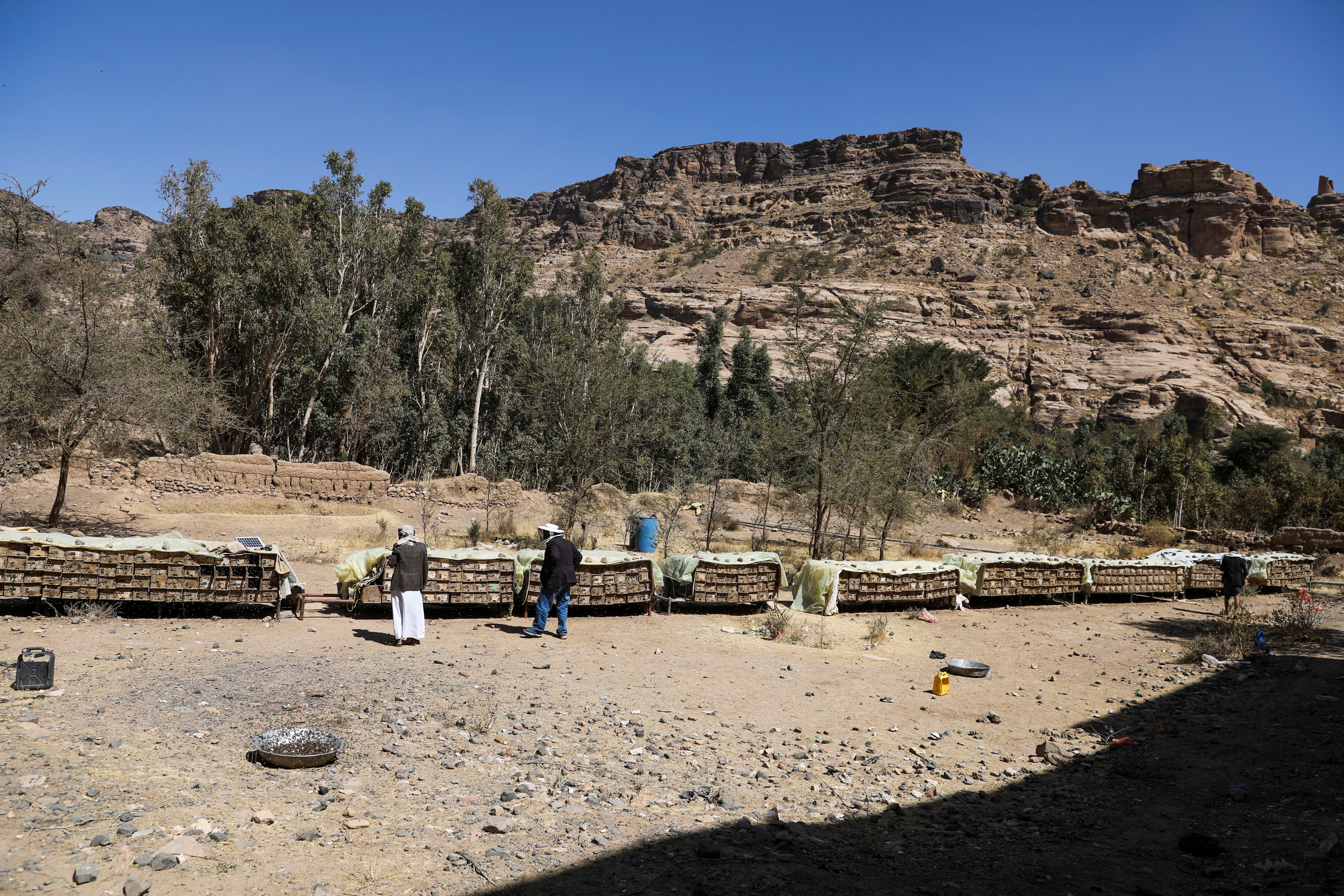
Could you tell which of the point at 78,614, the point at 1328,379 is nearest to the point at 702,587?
the point at 78,614

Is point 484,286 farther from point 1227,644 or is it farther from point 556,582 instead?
point 1227,644

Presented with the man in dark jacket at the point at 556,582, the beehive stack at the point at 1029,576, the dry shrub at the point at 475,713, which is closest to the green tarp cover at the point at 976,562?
the beehive stack at the point at 1029,576

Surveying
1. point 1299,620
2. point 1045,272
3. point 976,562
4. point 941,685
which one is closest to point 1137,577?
point 1299,620

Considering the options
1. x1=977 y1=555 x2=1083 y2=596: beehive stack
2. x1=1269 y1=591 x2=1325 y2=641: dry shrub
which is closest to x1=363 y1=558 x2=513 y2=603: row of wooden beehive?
x1=977 y1=555 x2=1083 y2=596: beehive stack

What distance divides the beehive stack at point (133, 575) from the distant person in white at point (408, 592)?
1942 mm

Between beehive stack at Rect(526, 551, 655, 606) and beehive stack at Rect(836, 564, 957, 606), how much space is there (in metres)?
3.55

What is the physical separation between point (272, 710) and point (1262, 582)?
2183 centimetres

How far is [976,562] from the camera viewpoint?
1525cm

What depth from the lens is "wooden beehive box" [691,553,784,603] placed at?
12742mm

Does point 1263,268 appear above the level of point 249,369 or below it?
above

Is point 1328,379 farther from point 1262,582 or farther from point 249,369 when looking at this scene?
point 249,369

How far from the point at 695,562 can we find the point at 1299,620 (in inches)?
413

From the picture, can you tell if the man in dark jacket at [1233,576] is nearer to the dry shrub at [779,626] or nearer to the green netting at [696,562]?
Answer: the green netting at [696,562]

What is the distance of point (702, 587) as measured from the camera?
41.8 feet
